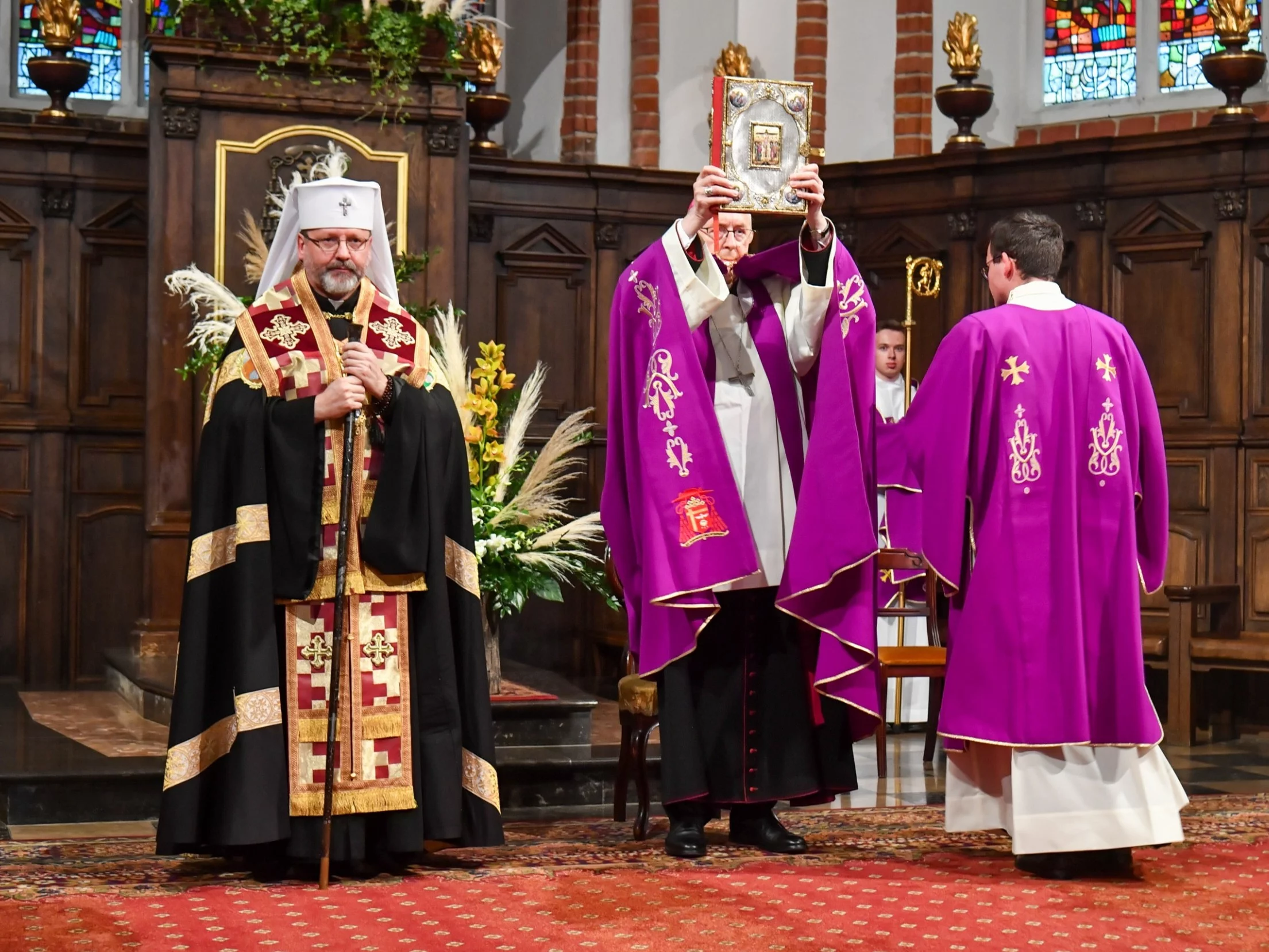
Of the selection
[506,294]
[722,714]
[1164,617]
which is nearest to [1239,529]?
[1164,617]

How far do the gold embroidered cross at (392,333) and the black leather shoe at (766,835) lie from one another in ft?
5.74

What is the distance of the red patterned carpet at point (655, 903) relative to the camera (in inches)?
159

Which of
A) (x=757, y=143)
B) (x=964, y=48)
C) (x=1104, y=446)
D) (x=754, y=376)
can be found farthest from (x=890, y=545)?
(x=757, y=143)

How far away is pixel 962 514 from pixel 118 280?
6221 mm

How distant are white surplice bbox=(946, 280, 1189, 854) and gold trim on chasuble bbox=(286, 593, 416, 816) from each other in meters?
1.66

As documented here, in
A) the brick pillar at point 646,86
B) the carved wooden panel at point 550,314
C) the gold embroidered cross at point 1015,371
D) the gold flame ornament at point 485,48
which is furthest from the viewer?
the brick pillar at point 646,86

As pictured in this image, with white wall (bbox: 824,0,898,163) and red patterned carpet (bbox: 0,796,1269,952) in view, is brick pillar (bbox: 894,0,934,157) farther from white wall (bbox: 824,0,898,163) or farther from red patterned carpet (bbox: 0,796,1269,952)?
red patterned carpet (bbox: 0,796,1269,952)

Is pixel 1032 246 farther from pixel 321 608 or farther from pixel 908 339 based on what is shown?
pixel 908 339

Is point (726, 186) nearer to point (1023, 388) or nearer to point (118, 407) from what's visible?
point (1023, 388)

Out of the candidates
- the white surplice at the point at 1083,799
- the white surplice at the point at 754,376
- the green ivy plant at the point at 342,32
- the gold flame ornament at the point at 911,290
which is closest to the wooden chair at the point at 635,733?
the white surplice at the point at 754,376

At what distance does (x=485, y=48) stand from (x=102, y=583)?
3.71 m

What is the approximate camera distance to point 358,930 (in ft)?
13.5

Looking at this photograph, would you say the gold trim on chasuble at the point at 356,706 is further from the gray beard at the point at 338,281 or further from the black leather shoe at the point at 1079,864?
the black leather shoe at the point at 1079,864

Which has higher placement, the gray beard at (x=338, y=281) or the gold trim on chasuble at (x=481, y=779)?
the gray beard at (x=338, y=281)
